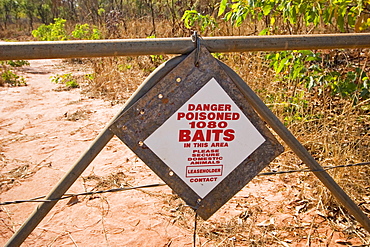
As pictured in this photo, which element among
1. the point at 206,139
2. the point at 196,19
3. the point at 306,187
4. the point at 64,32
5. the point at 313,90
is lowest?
the point at 306,187

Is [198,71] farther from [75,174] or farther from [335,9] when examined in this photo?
[335,9]

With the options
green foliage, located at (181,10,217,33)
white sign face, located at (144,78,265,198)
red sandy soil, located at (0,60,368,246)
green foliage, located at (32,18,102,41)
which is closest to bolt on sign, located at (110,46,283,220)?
white sign face, located at (144,78,265,198)

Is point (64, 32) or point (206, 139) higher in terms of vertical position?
point (206, 139)

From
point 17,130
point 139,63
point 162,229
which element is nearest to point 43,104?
point 17,130

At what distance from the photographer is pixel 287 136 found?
4.97ft

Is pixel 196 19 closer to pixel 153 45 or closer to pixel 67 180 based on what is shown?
pixel 153 45

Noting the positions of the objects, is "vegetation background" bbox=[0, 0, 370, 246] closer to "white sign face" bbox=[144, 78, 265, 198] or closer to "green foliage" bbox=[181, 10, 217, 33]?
"green foliage" bbox=[181, 10, 217, 33]

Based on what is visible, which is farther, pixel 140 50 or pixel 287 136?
pixel 287 136

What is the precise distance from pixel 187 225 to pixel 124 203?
1.86ft

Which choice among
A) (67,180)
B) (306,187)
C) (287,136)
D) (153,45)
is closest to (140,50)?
(153,45)

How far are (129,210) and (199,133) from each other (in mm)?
1399

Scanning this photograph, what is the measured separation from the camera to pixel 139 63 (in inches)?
251

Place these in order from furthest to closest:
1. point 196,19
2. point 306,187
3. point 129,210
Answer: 1. point 196,19
2. point 306,187
3. point 129,210

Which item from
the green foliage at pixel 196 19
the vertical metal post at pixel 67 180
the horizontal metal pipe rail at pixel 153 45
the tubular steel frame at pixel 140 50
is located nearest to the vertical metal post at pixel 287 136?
the tubular steel frame at pixel 140 50
